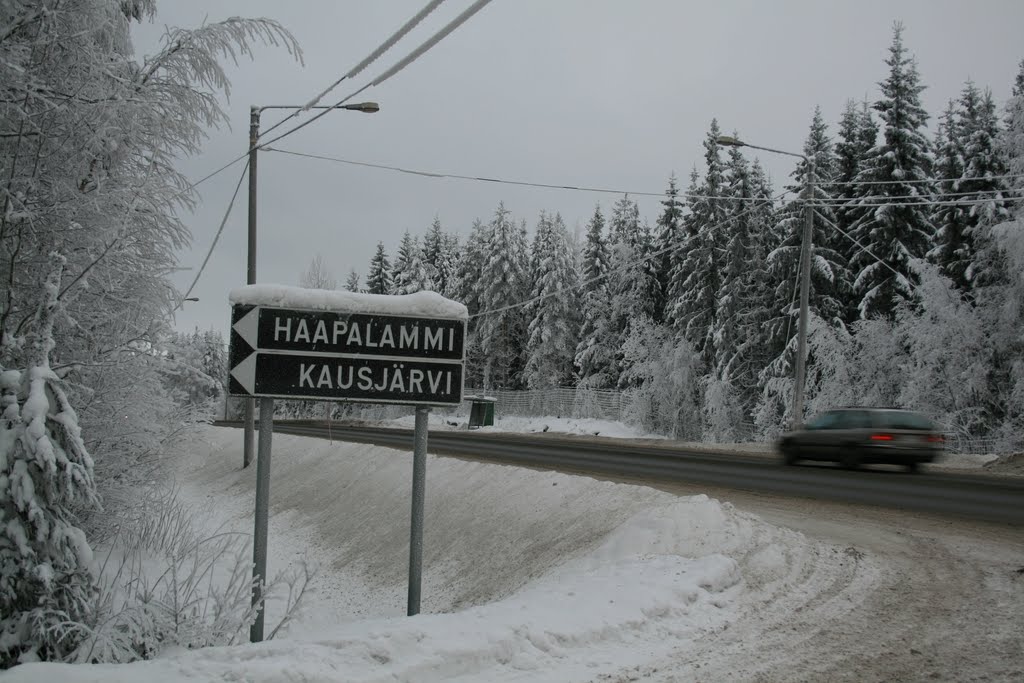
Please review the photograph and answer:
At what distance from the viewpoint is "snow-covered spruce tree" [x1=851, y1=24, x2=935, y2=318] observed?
36.8 meters

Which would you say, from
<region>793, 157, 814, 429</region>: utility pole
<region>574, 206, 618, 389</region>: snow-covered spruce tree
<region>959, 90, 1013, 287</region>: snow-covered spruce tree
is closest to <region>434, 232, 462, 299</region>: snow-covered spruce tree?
<region>574, 206, 618, 389</region>: snow-covered spruce tree

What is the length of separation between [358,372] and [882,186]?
3805 centimetres

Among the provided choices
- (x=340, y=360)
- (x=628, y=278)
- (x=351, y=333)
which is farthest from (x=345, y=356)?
(x=628, y=278)

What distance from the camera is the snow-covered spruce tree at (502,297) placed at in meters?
63.7

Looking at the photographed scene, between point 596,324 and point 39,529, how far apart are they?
56771 mm

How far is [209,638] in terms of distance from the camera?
540 centimetres

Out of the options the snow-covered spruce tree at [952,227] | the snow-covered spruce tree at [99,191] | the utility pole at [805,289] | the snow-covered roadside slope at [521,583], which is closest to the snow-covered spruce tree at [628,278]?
the snow-covered spruce tree at [952,227]

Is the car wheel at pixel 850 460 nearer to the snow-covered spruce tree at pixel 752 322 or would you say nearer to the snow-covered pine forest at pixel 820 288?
the snow-covered pine forest at pixel 820 288

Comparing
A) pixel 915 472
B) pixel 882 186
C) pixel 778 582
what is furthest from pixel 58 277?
pixel 882 186

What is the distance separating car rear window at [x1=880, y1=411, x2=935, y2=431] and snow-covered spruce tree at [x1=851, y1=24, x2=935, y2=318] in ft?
67.6

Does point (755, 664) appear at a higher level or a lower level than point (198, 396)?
lower

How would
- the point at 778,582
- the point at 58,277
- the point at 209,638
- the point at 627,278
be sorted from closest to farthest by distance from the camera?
the point at 209,638
the point at 58,277
the point at 778,582
the point at 627,278

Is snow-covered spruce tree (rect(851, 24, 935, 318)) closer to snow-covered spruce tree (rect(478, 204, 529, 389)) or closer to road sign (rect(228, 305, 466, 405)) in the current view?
snow-covered spruce tree (rect(478, 204, 529, 389))

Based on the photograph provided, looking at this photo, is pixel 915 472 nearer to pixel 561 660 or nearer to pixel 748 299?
pixel 561 660
